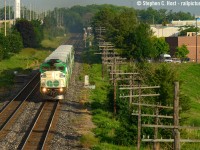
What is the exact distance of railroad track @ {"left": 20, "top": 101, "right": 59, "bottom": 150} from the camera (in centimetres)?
2497

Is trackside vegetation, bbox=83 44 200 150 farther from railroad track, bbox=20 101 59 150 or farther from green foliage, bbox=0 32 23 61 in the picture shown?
green foliage, bbox=0 32 23 61

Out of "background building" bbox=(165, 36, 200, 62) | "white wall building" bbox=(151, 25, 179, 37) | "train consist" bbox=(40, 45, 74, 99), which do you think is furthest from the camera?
"white wall building" bbox=(151, 25, 179, 37)

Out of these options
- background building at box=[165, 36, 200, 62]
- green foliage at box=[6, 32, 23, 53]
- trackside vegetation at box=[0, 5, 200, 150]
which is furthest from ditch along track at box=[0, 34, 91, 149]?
background building at box=[165, 36, 200, 62]

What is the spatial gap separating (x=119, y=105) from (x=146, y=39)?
41.0 meters

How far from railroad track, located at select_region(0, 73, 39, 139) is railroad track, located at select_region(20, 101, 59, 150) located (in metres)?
1.49

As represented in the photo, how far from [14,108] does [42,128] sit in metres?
7.19

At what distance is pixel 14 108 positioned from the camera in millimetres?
35562

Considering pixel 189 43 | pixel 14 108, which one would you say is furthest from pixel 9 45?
pixel 14 108

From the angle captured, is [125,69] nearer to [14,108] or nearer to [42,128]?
[14,108]

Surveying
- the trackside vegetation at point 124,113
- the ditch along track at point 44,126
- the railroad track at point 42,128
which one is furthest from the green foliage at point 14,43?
the railroad track at point 42,128

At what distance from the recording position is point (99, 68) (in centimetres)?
7019

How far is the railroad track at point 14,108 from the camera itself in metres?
29.5

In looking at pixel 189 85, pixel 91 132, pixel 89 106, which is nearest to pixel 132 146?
pixel 91 132

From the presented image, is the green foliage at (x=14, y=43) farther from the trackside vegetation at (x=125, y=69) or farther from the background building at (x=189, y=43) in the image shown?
the background building at (x=189, y=43)
